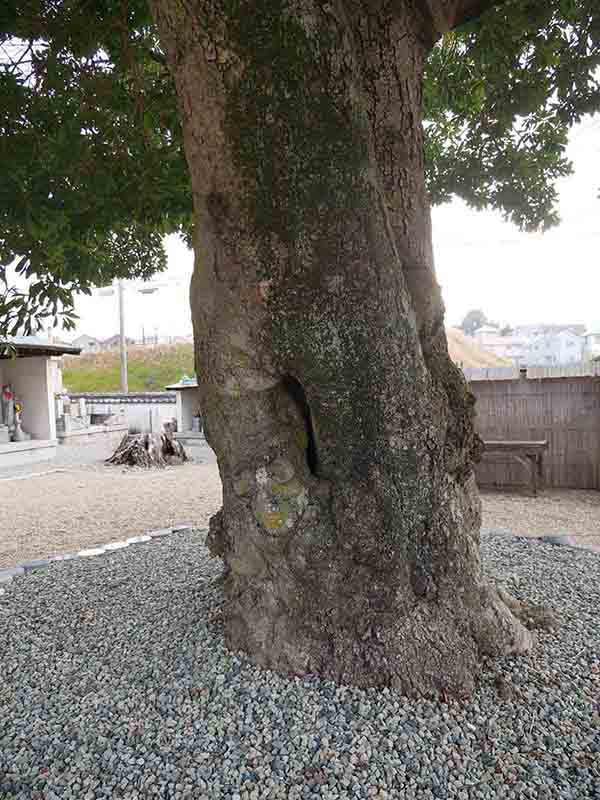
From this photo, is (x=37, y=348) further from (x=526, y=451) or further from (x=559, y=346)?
(x=559, y=346)

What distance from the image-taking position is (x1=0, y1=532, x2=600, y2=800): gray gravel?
1655mm

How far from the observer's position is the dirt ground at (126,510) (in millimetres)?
5625

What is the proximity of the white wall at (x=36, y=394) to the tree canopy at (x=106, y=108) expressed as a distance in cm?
1193

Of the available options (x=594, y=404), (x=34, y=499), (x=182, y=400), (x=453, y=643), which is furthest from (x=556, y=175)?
(x=182, y=400)

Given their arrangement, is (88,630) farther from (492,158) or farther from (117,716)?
(492,158)

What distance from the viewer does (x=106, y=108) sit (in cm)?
361

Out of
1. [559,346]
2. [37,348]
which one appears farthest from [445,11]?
[559,346]

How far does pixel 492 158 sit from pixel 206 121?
12.6ft

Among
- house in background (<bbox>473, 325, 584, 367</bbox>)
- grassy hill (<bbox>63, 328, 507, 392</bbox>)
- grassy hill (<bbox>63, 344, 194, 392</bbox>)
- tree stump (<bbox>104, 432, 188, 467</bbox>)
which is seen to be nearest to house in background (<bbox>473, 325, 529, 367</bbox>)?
house in background (<bbox>473, 325, 584, 367</bbox>)

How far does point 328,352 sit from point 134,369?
49200mm

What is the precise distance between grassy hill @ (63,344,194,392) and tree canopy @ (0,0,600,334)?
41013mm

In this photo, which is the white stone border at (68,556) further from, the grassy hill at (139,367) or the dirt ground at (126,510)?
the grassy hill at (139,367)

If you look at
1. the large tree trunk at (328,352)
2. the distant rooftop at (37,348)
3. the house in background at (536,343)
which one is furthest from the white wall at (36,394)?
the house in background at (536,343)

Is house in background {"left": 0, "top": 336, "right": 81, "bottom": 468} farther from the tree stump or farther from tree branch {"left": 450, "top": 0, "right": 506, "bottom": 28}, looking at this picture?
tree branch {"left": 450, "top": 0, "right": 506, "bottom": 28}
